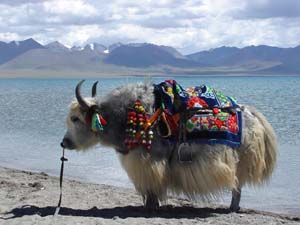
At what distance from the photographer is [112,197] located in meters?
6.90

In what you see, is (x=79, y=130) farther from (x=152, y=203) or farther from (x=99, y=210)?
(x=152, y=203)

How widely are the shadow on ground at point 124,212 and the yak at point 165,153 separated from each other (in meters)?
0.14

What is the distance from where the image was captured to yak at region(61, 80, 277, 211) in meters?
5.53

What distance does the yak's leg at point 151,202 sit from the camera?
5691mm

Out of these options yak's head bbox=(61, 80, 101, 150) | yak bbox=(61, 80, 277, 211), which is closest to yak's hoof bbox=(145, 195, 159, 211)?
yak bbox=(61, 80, 277, 211)

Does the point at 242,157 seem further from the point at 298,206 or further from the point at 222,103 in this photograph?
the point at 298,206

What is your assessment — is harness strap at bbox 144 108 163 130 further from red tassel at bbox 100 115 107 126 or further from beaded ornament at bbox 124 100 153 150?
red tassel at bbox 100 115 107 126

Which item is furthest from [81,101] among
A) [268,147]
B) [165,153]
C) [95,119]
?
[268,147]

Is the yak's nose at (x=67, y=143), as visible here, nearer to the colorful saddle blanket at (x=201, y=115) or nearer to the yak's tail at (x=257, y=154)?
the colorful saddle blanket at (x=201, y=115)

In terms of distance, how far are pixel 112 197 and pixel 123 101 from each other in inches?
64.6

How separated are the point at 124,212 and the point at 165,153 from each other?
729 millimetres

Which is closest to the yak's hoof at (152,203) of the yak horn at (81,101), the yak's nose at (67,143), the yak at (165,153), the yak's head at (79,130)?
the yak at (165,153)

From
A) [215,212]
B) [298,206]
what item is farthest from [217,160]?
[298,206]

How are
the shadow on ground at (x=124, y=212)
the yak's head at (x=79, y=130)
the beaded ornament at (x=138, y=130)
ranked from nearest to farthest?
the beaded ornament at (x=138, y=130), the shadow on ground at (x=124, y=212), the yak's head at (x=79, y=130)
